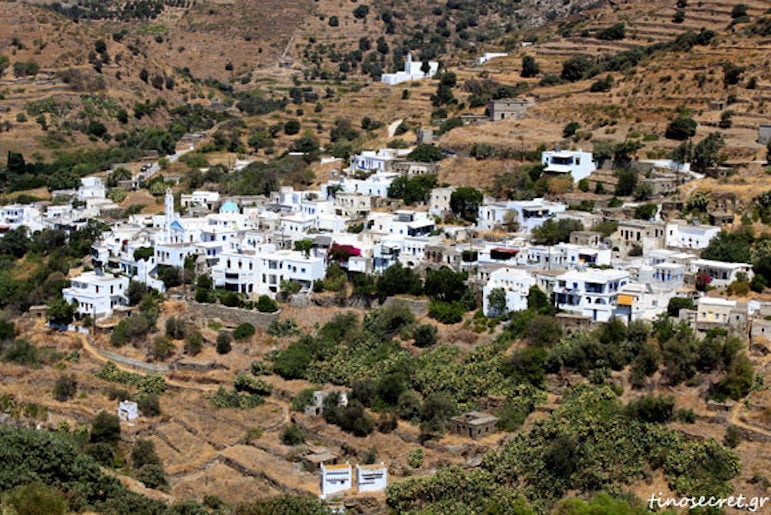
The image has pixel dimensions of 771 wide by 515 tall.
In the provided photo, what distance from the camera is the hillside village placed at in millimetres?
25422

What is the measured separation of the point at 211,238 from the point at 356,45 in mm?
44722

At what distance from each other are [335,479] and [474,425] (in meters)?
3.38

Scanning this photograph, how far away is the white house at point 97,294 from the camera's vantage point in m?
34.2

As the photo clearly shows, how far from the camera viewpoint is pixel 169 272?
115 feet

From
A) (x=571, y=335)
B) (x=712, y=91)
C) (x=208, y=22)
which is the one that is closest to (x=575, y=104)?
(x=712, y=91)

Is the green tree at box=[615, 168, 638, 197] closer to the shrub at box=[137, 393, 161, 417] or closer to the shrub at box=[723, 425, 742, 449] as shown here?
the shrub at box=[723, 425, 742, 449]

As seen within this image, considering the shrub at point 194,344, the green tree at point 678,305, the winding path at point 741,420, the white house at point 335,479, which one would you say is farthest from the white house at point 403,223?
the winding path at point 741,420

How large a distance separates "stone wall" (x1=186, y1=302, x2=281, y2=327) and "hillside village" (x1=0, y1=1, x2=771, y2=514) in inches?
2.2

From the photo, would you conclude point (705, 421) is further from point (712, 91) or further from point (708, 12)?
point (708, 12)

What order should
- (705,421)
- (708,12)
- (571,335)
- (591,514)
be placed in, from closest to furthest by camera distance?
(591,514) → (705,421) → (571,335) → (708,12)

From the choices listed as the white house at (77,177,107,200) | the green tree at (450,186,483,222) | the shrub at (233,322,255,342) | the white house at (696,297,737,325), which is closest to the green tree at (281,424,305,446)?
the shrub at (233,322,255,342)

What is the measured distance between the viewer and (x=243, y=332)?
32562mm

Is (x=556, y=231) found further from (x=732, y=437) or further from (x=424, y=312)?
(x=732, y=437)

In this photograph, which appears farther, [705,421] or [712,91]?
[712,91]
